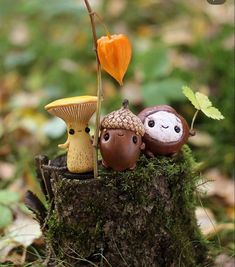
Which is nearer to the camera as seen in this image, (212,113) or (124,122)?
(124,122)

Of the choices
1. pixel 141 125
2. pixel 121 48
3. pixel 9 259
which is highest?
pixel 121 48

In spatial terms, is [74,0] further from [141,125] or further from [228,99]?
[141,125]

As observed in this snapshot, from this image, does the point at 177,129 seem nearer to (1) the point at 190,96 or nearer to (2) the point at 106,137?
(1) the point at 190,96

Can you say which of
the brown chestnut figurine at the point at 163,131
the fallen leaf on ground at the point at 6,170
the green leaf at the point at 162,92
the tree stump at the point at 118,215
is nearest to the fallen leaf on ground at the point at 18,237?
the tree stump at the point at 118,215

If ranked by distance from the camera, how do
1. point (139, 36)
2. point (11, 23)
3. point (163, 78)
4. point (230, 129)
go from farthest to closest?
point (11, 23), point (139, 36), point (163, 78), point (230, 129)

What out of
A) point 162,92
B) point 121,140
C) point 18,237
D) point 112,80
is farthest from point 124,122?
point 112,80

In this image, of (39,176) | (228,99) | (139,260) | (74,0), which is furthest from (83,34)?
(139,260)

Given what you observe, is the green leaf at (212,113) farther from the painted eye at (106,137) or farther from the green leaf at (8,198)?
the green leaf at (8,198)

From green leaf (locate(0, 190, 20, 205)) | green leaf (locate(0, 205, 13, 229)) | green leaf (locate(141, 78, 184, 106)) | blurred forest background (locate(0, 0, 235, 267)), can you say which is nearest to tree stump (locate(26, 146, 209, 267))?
blurred forest background (locate(0, 0, 235, 267))
